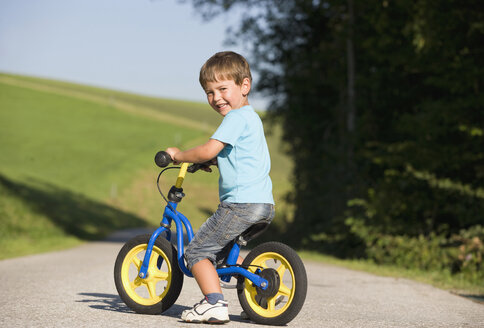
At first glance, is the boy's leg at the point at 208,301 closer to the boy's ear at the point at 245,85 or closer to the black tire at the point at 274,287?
the black tire at the point at 274,287

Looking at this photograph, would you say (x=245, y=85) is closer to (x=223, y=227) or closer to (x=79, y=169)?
(x=223, y=227)

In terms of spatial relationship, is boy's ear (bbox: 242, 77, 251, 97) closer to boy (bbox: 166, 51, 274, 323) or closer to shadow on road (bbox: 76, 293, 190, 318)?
boy (bbox: 166, 51, 274, 323)

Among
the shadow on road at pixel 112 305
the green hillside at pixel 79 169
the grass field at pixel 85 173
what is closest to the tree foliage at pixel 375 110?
the grass field at pixel 85 173

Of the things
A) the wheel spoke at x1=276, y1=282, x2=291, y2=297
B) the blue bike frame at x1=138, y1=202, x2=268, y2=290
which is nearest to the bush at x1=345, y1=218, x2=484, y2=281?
the wheel spoke at x1=276, y1=282, x2=291, y2=297

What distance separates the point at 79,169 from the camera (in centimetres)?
4075

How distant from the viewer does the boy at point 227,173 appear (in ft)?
15.6

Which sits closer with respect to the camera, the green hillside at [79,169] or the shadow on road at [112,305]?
the shadow on road at [112,305]

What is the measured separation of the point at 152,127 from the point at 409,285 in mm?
47123

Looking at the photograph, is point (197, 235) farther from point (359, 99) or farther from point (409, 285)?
point (359, 99)

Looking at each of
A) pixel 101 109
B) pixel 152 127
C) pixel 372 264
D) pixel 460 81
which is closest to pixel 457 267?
pixel 372 264

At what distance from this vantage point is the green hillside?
20562 millimetres

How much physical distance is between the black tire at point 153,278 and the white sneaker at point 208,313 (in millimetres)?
446

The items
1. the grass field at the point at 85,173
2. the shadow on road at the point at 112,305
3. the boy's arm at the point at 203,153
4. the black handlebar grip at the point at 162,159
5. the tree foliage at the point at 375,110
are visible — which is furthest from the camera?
the grass field at the point at 85,173

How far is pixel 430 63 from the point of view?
12.7 meters
